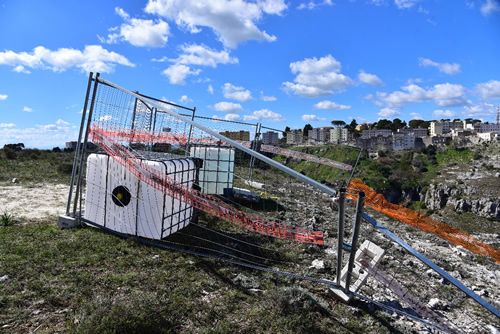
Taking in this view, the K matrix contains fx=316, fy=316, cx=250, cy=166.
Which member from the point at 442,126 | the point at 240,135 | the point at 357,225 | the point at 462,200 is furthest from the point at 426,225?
the point at 442,126

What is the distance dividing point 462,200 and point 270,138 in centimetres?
3373

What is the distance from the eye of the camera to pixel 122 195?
7.20 meters

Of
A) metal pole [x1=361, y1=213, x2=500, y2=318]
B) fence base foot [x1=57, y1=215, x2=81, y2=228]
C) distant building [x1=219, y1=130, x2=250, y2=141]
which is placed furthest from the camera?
distant building [x1=219, y1=130, x2=250, y2=141]

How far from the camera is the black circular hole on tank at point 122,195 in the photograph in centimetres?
715

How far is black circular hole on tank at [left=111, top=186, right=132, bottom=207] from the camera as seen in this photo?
715 cm

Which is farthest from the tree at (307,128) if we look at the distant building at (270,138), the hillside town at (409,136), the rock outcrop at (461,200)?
the distant building at (270,138)

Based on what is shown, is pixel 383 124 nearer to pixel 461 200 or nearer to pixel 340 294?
pixel 461 200

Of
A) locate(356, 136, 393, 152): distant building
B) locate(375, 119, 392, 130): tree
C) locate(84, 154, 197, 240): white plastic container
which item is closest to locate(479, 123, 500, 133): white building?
locate(375, 119, 392, 130): tree

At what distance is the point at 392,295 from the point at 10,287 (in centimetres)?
662

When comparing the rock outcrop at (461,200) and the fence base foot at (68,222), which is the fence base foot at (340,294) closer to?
the fence base foot at (68,222)

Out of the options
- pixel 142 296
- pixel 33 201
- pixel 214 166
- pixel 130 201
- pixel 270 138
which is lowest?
pixel 142 296

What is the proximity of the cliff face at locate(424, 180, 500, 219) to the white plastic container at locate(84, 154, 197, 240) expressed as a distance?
3751 cm

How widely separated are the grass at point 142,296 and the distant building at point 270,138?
10.3m

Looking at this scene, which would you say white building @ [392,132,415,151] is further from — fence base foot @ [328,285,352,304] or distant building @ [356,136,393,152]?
fence base foot @ [328,285,352,304]
